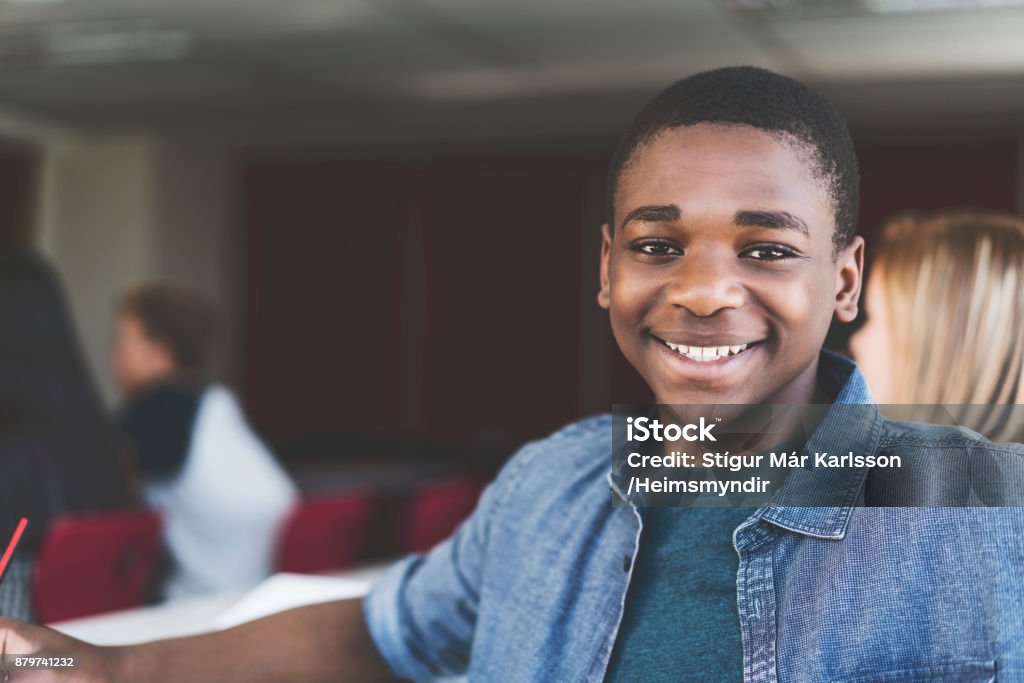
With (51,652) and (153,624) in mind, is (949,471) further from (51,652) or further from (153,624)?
(153,624)

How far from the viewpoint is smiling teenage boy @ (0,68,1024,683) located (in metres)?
0.72

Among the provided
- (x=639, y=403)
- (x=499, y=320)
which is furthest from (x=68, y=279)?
(x=639, y=403)

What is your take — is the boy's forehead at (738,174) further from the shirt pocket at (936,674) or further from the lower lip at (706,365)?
the shirt pocket at (936,674)

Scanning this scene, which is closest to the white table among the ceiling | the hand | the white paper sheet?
the white paper sheet

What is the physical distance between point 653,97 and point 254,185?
20.3 ft

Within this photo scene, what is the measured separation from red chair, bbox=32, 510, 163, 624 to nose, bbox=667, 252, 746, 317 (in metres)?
1.56

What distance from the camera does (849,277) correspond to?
0.79m

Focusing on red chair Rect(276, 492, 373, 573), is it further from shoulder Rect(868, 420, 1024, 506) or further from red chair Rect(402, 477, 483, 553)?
shoulder Rect(868, 420, 1024, 506)

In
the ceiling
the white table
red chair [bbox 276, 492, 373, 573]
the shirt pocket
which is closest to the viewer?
the shirt pocket

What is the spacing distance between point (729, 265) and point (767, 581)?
223 mm

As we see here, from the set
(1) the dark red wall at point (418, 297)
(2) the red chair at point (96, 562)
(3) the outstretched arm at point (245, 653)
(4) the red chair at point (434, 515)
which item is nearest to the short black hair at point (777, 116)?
(3) the outstretched arm at point (245, 653)

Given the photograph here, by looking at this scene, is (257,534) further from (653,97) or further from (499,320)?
(499,320)

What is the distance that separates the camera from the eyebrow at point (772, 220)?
736mm

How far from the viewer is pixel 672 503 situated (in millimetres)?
917
